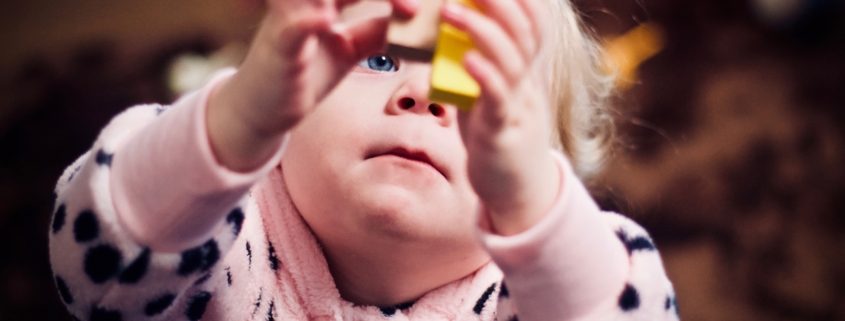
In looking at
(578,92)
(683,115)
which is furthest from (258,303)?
(683,115)

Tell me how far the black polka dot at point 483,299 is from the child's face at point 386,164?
0.18ft

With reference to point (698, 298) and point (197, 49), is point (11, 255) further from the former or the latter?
point (698, 298)

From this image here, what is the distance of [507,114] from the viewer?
1.20ft

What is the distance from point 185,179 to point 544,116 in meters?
0.18

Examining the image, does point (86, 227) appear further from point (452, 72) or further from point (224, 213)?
point (452, 72)

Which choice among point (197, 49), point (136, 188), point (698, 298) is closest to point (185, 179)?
point (136, 188)

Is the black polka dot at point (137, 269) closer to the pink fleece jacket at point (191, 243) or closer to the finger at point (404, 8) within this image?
the pink fleece jacket at point (191, 243)

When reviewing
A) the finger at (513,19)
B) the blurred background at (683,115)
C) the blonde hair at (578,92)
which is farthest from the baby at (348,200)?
the blurred background at (683,115)

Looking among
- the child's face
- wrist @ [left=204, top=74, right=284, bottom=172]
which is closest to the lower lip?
the child's face

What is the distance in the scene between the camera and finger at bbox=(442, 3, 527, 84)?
0.36 metres

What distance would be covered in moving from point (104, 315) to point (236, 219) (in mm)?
90

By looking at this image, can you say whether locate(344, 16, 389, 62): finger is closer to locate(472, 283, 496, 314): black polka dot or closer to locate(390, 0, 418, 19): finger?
locate(390, 0, 418, 19): finger

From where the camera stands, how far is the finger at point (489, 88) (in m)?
0.35

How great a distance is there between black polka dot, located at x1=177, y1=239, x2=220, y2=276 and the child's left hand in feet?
0.50
